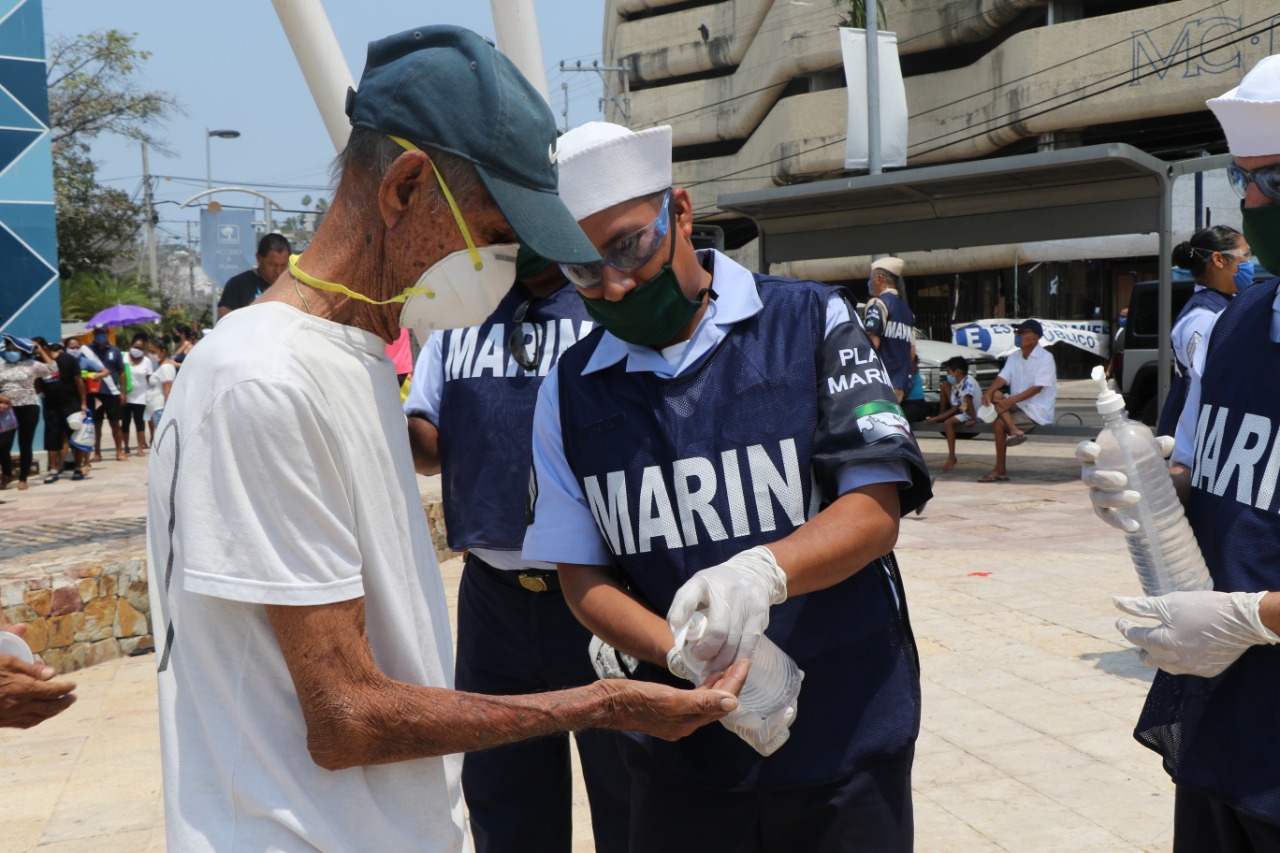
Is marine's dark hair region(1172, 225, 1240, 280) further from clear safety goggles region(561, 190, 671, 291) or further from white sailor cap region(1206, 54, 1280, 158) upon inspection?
clear safety goggles region(561, 190, 671, 291)

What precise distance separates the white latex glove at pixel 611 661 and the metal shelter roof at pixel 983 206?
33.8ft

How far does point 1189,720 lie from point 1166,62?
100.0 feet

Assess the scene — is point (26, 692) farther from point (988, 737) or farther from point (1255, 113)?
point (988, 737)

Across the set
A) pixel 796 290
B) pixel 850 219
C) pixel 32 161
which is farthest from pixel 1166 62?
pixel 796 290

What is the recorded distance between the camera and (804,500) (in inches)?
84.7

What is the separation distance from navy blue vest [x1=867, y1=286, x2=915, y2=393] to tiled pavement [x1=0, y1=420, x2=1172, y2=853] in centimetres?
Result: 239

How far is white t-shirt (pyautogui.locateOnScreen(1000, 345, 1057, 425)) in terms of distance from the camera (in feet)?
42.0

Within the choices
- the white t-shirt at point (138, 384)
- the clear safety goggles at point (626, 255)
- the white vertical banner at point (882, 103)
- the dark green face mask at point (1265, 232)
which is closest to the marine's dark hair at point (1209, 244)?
the dark green face mask at point (1265, 232)

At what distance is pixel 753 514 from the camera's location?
2.13m

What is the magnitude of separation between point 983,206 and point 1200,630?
40.0ft

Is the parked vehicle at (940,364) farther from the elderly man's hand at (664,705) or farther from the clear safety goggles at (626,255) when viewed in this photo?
the elderly man's hand at (664,705)

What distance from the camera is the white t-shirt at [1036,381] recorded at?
1281 centimetres

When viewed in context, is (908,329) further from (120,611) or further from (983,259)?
(983,259)

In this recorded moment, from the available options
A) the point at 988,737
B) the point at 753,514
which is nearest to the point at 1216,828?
the point at 753,514
